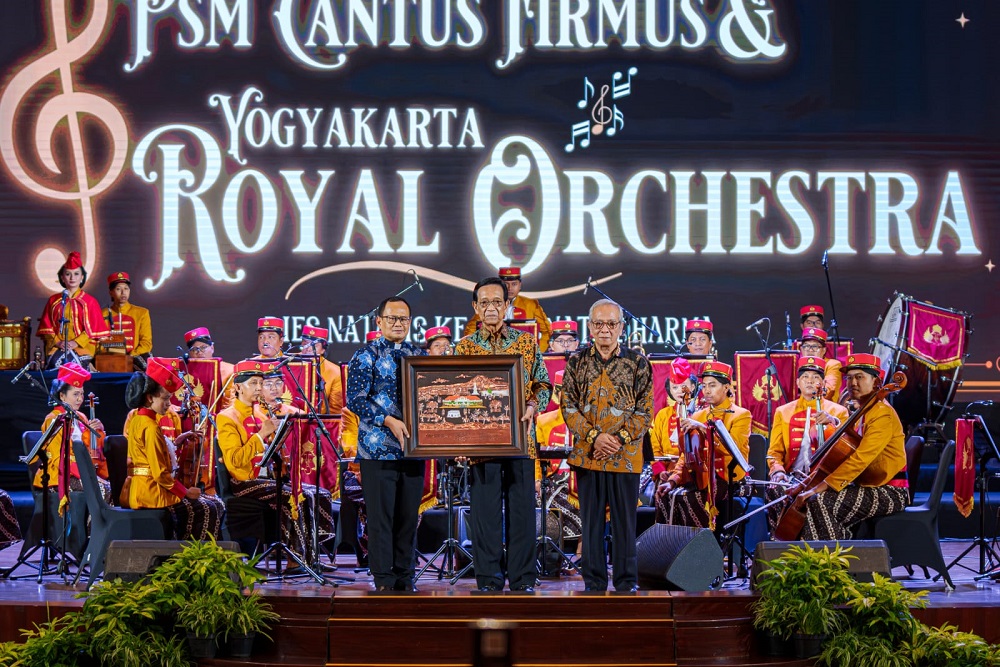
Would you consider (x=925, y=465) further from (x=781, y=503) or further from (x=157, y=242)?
(x=157, y=242)

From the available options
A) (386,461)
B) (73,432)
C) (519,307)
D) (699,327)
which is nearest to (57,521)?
(73,432)

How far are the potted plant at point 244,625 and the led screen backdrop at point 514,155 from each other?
20.7ft

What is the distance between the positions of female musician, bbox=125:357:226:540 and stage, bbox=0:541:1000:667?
61.8 inches

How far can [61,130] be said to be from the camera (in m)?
11.9

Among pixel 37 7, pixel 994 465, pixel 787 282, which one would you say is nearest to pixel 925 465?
pixel 994 465

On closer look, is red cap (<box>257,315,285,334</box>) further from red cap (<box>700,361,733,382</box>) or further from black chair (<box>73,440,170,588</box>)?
red cap (<box>700,361,733,382</box>)

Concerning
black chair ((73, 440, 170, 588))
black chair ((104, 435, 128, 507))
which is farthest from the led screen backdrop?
black chair ((73, 440, 170, 588))

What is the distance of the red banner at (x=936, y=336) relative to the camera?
9266mm

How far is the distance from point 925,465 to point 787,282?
221cm

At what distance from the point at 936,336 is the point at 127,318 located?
726 centimetres

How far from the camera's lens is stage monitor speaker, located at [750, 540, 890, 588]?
224 inches

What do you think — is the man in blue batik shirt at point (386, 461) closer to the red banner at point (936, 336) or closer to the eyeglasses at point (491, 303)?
the eyeglasses at point (491, 303)

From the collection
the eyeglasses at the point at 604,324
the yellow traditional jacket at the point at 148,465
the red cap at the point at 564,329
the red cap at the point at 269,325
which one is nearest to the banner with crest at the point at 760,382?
the red cap at the point at 564,329

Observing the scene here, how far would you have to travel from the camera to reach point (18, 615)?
6.04 meters
